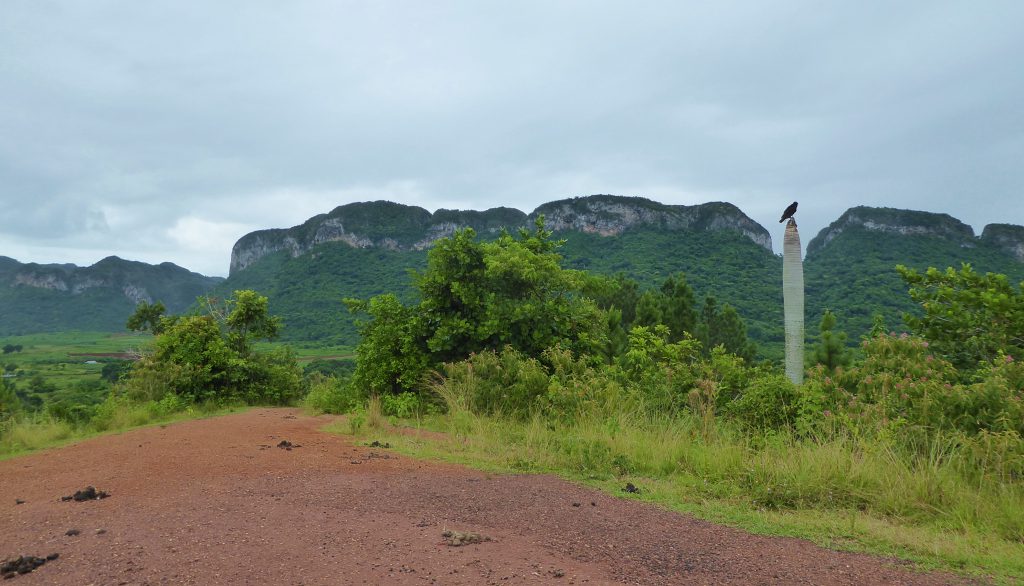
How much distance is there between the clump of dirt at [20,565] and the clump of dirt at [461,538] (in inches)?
95.8

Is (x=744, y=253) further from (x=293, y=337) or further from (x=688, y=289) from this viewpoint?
(x=293, y=337)

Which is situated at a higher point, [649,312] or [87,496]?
[649,312]

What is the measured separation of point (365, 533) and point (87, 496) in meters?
2.94

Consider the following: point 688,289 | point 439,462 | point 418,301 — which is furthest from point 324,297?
point 439,462

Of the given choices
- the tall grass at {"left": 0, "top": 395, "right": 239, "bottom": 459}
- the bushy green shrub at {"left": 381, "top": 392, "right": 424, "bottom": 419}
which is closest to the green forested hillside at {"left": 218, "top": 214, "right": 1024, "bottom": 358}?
the bushy green shrub at {"left": 381, "top": 392, "right": 424, "bottom": 419}

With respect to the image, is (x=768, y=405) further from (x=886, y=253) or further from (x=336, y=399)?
(x=886, y=253)

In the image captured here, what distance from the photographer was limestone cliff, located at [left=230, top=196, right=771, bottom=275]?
92000 millimetres

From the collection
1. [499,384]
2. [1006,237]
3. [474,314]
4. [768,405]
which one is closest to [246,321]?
[474,314]

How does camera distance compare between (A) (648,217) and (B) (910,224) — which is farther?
(A) (648,217)

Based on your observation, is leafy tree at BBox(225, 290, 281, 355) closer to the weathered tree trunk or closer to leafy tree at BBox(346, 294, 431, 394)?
leafy tree at BBox(346, 294, 431, 394)

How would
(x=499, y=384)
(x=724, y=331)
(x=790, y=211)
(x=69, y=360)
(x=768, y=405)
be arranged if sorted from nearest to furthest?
1. (x=768, y=405)
2. (x=499, y=384)
3. (x=790, y=211)
4. (x=724, y=331)
5. (x=69, y=360)

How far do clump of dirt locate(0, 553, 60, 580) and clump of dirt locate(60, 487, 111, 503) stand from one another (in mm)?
1624

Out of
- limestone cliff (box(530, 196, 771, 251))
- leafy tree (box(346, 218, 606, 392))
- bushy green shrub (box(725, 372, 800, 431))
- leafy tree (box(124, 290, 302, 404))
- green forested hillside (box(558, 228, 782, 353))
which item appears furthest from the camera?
limestone cliff (box(530, 196, 771, 251))

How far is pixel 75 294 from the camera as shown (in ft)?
462
